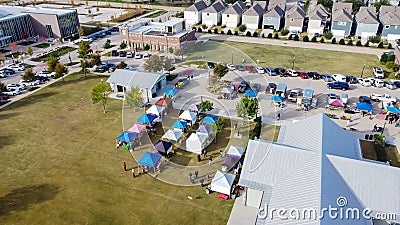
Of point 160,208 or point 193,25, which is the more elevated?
point 193,25

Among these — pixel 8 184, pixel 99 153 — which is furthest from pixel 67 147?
pixel 8 184

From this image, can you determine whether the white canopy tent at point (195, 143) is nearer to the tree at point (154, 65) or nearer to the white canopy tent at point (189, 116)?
the white canopy tent at point (189, 116)

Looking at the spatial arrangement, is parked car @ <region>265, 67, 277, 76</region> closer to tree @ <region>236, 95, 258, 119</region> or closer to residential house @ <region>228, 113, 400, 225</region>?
tree @ <region>236, 95, 258, 119</region>

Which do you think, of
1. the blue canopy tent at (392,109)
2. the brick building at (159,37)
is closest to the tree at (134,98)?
the brick building at (159,37)

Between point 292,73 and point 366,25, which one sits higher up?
point 366,25

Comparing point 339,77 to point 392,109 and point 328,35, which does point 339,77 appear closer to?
point 392,109

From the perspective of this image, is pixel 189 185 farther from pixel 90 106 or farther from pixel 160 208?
pixel 90 106

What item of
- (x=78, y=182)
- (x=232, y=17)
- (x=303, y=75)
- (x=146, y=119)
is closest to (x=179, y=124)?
(x=146, y=119)
